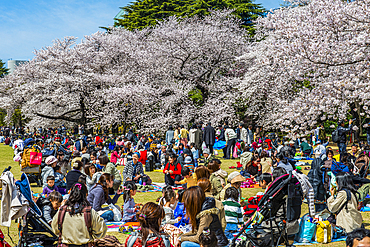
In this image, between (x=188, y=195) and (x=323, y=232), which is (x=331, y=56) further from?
(x=188, y=195)

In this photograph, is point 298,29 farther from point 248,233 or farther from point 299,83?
point 248,233

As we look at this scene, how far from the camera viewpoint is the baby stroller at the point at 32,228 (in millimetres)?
4797

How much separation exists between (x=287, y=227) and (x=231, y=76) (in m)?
19.2

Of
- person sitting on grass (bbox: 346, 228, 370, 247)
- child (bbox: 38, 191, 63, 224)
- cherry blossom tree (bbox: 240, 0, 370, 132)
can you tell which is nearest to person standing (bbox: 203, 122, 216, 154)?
cherry blossom tree (bbox: 240, 0, 370, 132)

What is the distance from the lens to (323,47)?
10523mm

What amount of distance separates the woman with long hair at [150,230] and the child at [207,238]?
718mm

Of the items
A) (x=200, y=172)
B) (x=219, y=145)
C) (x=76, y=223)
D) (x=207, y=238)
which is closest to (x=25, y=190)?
(x=76, y=223)

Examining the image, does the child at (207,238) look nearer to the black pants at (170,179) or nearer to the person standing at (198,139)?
the black pants at (170,179)

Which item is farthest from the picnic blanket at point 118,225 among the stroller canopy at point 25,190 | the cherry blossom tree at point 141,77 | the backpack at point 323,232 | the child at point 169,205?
the cherry blossom tree at point 141,77

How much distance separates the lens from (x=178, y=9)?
32.5 m

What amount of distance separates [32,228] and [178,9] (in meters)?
30.7

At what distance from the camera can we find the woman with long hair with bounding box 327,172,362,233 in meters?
5.71

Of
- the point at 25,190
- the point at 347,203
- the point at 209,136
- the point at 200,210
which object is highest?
the point at 209,136

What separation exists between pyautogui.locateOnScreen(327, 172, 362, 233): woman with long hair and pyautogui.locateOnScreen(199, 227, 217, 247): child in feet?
9.02
